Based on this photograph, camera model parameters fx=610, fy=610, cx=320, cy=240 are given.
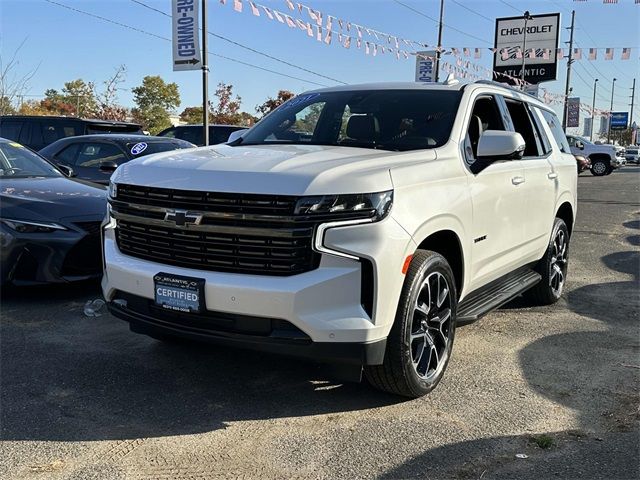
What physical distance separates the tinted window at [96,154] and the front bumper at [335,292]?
6605mm

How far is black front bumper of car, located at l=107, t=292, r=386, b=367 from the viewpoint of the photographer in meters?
3.09

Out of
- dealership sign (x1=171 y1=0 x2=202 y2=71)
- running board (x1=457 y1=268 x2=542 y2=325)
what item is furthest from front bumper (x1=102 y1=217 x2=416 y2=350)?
dealership sign (x1=171 y1=0 x2=202 y2=71)

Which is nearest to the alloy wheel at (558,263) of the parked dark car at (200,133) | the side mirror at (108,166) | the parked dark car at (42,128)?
the side mirror at (108,166)

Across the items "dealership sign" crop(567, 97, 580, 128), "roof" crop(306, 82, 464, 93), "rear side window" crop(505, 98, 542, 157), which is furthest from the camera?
"dealership sign" crop(567, 97, 580, 128)

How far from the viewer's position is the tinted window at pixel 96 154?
9.17m

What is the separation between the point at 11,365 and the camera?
4082 millimetres

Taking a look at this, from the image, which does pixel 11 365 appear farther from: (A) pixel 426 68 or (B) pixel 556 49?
(B) pixel 556 49

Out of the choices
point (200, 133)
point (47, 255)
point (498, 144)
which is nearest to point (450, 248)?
point (498, 144)

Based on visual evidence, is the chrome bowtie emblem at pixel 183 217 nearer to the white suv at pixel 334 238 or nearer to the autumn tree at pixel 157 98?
the white suv at pixel 334 238

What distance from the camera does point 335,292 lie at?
303cm

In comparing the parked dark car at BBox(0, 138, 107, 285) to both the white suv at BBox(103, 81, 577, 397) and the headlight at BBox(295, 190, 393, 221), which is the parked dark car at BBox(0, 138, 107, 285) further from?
the headlight at BBox(295, 190, 393, 221)

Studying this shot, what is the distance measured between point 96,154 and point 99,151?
2.5 inches

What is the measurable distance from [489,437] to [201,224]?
189 centimetres

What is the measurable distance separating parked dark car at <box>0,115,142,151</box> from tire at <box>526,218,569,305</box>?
9.96 metres
